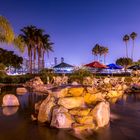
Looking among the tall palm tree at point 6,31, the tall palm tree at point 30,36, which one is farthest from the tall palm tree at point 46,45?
A: the tall palm tree at point 6,31

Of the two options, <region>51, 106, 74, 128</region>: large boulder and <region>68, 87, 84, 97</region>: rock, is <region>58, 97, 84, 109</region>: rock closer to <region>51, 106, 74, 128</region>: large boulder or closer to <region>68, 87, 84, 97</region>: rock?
<region>51, 106, 74, 128</region>: large boulder

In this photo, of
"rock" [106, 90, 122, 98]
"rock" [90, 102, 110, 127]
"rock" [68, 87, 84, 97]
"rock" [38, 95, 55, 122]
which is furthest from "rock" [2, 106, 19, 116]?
"rock" [106, 90, 122, 98]

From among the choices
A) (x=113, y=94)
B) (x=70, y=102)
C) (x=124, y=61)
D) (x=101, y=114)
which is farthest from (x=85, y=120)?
(x=124, y=61)

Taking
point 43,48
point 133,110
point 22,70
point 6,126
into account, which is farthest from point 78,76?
point 22,70

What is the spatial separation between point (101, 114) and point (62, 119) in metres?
1.65

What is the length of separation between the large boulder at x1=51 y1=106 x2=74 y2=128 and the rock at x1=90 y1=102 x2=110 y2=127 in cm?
99

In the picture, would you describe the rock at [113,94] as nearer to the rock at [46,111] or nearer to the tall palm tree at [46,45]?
the rock at [46,111]

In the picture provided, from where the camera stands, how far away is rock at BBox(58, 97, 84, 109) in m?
11.0

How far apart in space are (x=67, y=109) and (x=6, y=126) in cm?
261

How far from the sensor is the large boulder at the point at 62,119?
32.8 feet

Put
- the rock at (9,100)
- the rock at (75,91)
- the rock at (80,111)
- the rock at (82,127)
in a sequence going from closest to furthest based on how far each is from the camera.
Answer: the rock at (82,127) → the rock at (80,111) → the rock at (75,91) → the rock at (9,100)

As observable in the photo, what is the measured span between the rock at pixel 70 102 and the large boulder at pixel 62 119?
765 mm

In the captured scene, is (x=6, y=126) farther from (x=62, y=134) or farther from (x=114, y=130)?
(x=114, y=130)

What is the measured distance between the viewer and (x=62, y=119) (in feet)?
32.8
